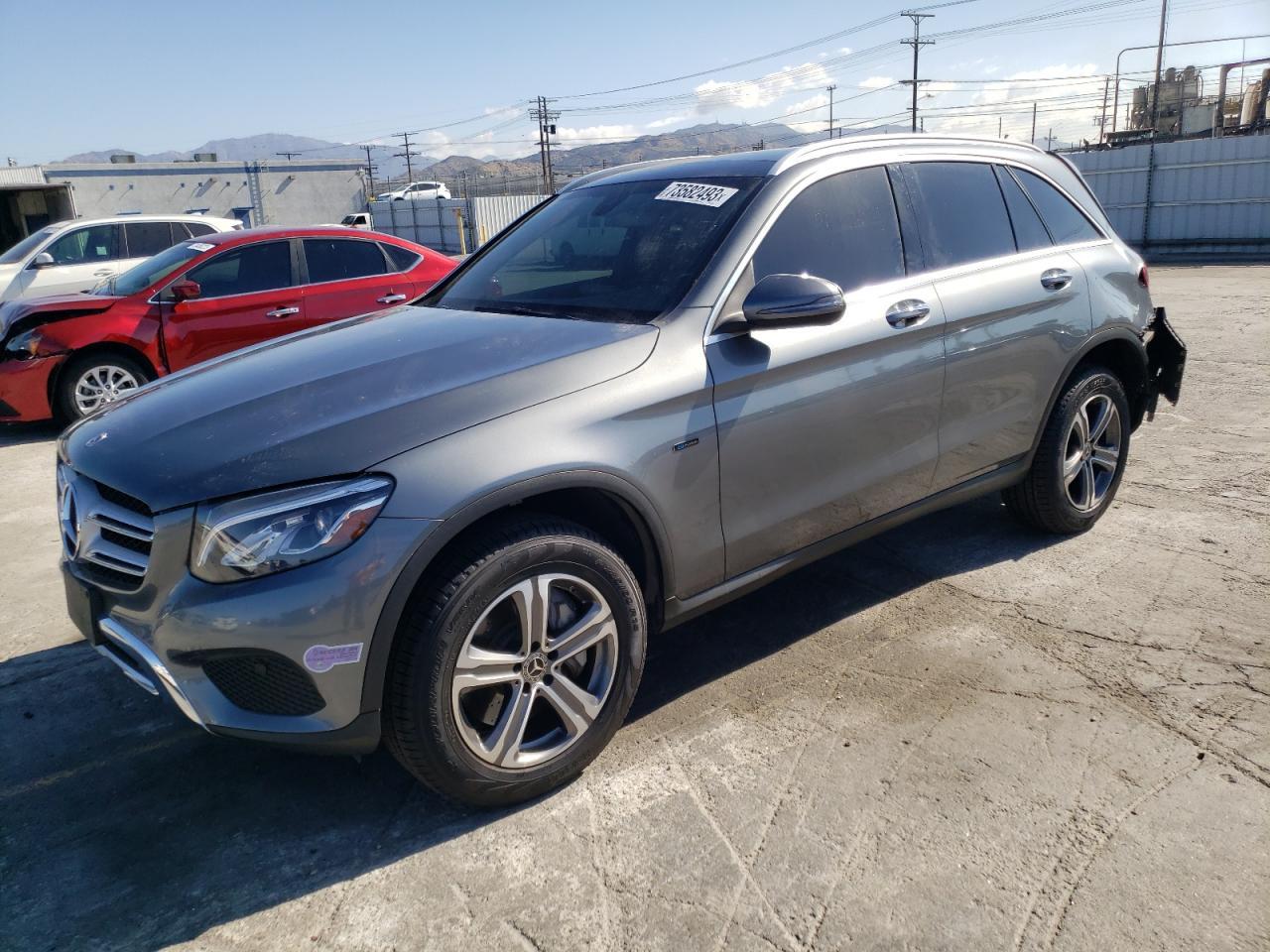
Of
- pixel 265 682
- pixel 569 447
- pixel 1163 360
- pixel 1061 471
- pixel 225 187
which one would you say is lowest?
pixel 1061 471

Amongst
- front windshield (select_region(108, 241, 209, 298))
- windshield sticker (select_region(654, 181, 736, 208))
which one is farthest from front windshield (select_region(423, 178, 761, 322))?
front windshield (select_region(108, 241, 209, 298))

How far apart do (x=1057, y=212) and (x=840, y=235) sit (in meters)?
1.59

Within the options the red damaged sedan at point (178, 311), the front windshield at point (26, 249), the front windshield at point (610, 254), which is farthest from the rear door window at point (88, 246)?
the front windshield at point (610, 254)

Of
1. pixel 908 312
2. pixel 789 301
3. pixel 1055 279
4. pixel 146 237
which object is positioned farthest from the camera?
pixel 146 237

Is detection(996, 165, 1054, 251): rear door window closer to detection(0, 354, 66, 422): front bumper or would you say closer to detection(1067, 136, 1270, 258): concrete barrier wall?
detection(0, 354, 66, 422): front bumper

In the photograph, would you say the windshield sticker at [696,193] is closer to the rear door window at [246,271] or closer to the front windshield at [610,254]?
the front windshield at [610,254]

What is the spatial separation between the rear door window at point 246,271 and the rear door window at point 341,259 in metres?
0.19

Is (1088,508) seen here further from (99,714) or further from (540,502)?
(99,714)

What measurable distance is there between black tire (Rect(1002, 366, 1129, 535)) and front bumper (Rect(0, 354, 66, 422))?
23.6ft

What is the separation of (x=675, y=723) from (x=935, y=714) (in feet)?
2.81

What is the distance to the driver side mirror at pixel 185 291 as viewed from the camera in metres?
7.91

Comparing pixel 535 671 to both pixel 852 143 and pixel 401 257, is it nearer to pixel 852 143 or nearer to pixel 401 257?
pixel 852 143

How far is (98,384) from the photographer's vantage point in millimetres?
7953

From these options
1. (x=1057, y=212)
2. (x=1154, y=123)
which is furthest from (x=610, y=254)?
(x=1154, y=123)
